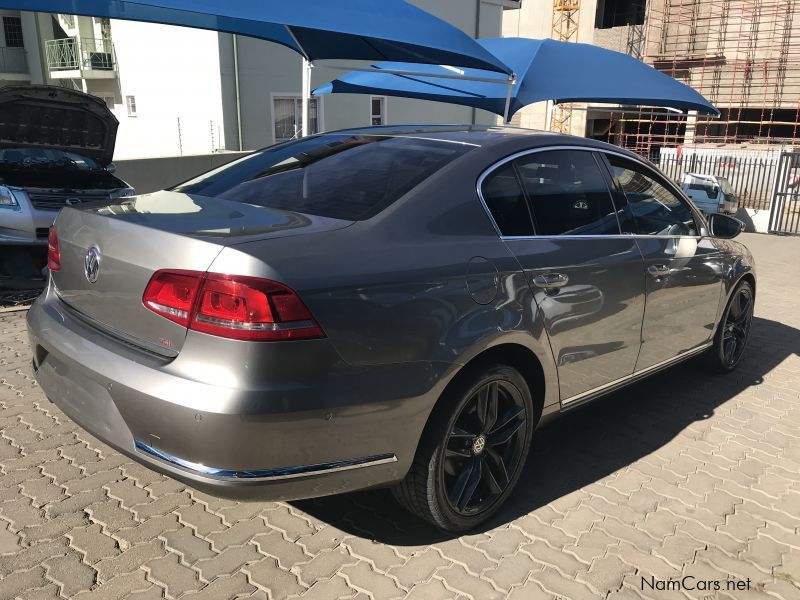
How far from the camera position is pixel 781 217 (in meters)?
14.1

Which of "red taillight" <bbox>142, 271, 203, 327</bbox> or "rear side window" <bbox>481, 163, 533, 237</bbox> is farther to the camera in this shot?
"rear side window" <bbox>481, 163, 533, 237</bbox>

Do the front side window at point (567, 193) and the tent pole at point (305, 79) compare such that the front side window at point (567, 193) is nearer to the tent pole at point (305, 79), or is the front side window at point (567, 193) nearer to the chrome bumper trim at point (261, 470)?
the chrome bumper trim at point (261, 470)

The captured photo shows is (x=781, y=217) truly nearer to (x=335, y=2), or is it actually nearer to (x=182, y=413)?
(x=335, y=2)

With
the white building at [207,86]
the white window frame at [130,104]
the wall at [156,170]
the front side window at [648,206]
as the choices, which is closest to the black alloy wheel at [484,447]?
the front side window at [648,206]

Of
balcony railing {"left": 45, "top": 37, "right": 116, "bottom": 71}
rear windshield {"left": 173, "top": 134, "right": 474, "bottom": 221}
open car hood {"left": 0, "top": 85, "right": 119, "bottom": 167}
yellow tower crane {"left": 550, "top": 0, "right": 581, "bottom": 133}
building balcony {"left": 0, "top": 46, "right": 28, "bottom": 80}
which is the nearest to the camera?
rear windshield {"left": 173, "top": 134, "right": 474, "bottom": 221}

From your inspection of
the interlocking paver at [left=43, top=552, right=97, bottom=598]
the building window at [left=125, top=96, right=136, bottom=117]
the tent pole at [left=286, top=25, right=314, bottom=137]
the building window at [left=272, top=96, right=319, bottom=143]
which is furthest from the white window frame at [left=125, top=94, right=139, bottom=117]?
the interlocking paver at [left=43, top=552, right=97, bottom=598]

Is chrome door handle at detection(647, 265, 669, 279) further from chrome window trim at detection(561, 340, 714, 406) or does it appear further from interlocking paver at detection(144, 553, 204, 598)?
interlocking paver at detection(144, 553, 204, 598)

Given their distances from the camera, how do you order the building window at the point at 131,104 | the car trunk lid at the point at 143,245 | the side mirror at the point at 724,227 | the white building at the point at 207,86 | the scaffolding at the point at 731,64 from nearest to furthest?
the car trunk lid at the point at 143,245
the side mirror at the point at 724,227
the white building at the point at 207,86
the building window at the point at 131,104
the scaffolding at the point at 731,64

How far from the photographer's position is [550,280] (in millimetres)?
2926

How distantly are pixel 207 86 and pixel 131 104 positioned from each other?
14.7 feet

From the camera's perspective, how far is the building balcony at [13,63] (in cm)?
Result: 2441

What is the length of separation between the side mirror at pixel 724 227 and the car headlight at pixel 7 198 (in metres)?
6.08

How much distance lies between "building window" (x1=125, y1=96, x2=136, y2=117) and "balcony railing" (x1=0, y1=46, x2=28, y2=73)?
960 centimetres

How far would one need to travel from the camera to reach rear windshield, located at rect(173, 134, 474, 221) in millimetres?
2631
